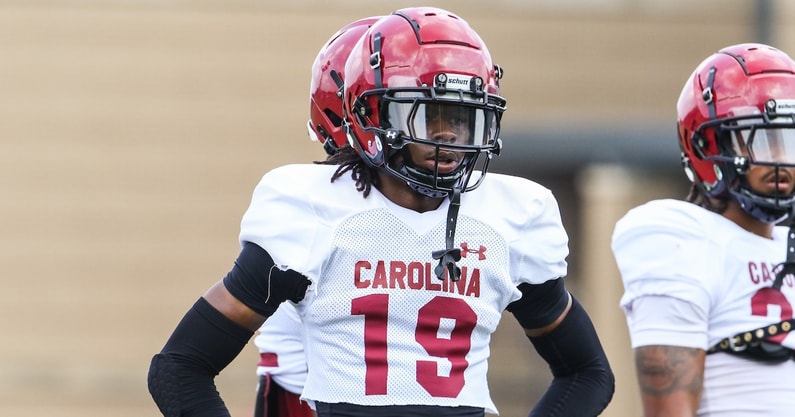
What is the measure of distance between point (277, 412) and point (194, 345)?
2.35 ft

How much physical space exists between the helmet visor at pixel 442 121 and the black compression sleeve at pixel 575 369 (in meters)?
0.55

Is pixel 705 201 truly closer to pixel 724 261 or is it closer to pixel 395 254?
pixel 724 261

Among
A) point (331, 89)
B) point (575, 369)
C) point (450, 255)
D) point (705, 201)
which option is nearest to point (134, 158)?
point (331, 89)

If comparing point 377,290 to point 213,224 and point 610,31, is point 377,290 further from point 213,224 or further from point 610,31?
point 610,31

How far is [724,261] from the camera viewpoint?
364 cm

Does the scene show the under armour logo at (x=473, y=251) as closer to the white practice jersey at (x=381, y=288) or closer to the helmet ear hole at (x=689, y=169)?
the white practice jersey at (x=381, y=288)

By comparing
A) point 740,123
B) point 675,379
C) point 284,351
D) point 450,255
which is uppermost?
point 740,123

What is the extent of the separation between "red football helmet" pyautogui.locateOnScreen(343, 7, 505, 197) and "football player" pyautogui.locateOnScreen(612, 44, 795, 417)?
2.22 ft

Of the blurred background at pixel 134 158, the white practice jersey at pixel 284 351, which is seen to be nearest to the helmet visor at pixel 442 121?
the white practice jersey at pixel 284 351

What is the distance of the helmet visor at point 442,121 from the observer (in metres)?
3.15

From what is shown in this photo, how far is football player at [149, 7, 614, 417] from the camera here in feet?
10.1

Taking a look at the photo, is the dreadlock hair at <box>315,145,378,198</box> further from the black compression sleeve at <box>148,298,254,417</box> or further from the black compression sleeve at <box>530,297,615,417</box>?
the black compression sleeve at <box>530,297,615,417</box>

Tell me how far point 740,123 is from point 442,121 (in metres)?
1.00

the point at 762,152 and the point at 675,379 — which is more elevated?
the point at 762,152
